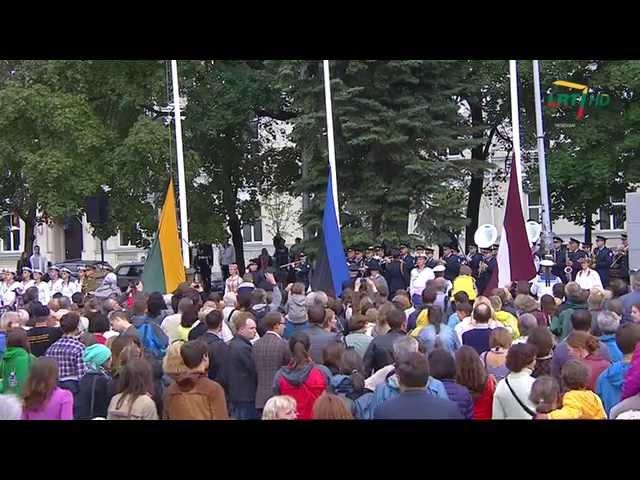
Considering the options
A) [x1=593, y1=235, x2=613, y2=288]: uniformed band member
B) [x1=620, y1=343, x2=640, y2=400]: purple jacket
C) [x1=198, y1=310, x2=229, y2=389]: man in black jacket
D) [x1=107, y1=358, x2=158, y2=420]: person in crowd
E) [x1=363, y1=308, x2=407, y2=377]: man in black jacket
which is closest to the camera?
[x1=620, y1=343, x2=640, y2=400]: purple jacket

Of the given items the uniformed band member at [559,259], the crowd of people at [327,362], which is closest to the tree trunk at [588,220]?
the uniformed band member at [559,259]

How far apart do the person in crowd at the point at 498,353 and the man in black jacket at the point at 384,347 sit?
2.74 ft

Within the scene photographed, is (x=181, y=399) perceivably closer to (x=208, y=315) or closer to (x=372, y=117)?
(x=208, y=315)

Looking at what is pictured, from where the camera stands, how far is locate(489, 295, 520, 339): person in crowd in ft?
33.0

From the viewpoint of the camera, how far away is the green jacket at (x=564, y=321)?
983cm

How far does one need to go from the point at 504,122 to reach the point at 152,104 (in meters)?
12.6

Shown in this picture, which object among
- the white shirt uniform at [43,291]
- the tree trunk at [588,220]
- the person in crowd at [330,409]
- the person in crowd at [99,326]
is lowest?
the person in crowd at [330,409]

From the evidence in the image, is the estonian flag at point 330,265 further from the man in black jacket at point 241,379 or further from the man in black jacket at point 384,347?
the man in black jacket at point 241,379

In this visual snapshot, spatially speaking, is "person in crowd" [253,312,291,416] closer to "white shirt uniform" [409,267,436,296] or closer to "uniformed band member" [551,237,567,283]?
"white shirt uniform" [409,267,436,296]

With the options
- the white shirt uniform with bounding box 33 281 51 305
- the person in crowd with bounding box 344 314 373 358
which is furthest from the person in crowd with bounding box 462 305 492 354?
the white shirt uniform with bounding box 33 281 51 305

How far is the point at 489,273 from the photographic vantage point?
70.0ft

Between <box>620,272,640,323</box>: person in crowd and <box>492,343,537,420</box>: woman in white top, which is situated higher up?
<box>620,272,640,323</box>: person in crowd

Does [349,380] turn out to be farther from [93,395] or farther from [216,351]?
[93,395]

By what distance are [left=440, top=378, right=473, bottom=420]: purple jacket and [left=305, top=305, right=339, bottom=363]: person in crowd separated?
222 centimetres
